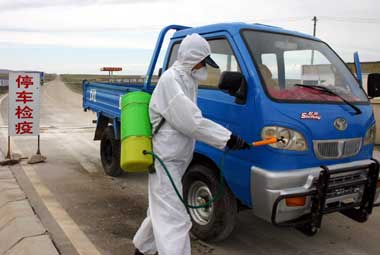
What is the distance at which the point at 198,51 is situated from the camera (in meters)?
3.08

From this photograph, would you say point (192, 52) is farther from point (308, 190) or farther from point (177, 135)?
point (308, 190)

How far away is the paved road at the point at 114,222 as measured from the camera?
4.16 metres

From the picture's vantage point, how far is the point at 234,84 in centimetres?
355

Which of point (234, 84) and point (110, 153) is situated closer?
point (234, 84)

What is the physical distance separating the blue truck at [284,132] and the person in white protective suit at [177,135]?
0.49 m

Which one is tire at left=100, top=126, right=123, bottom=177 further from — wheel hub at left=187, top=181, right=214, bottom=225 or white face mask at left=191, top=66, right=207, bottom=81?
white face mask at left=191, top=66, right=207, bottom=81

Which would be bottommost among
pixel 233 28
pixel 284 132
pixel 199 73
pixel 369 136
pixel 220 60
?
pixel 369 136

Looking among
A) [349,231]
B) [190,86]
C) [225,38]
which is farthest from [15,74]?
[349,231]

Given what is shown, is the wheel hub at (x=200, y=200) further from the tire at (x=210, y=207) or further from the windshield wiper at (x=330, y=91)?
the windshield wiper at (x=330, y=91)

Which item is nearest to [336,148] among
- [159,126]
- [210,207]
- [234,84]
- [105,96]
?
[234,84]

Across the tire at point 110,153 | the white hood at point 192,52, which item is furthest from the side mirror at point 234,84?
the tire at point 110,153

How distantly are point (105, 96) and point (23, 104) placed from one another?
2.02 metres

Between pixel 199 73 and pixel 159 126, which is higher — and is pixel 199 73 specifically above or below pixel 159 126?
above

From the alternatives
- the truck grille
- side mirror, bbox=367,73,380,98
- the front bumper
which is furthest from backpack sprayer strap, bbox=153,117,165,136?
side mirror, bbox=367,73,380,98
